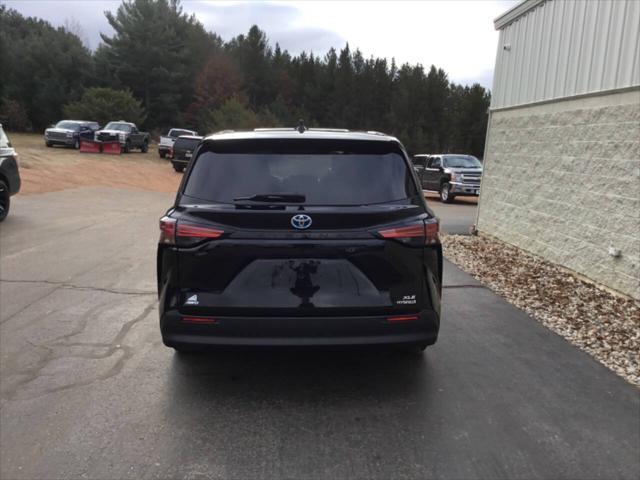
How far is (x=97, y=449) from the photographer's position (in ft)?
10.6

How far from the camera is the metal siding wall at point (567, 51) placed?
6863 millimetres

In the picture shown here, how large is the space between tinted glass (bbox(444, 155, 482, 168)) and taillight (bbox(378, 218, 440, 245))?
18.7 meters

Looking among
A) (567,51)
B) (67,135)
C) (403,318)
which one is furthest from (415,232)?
(67,135)

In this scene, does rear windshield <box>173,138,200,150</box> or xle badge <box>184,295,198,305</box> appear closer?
xle badge <box>184,295,198,305</box>

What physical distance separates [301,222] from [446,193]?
18.8m

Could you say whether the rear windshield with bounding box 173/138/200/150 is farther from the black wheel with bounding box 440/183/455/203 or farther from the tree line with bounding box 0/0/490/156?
the tree line with bounding box 0/0/490/156

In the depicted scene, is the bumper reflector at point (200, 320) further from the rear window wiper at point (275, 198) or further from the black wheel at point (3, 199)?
the black wheel at point (3, 199)

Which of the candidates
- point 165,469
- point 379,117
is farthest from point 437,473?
point 379,117

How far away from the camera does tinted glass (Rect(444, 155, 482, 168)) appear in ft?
71.0

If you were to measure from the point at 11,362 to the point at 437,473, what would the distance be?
3.46m

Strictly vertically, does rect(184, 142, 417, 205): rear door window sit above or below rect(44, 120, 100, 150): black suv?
below

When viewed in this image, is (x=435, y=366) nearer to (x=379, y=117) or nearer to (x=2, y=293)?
(x=2, y=293)

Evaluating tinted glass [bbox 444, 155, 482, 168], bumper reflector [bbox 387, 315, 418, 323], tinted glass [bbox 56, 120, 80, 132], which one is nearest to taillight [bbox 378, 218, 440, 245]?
bumper reflector [bbox 387, 315, 418, 323]

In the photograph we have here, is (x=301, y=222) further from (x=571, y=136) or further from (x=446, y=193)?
(x=446, y=193)
